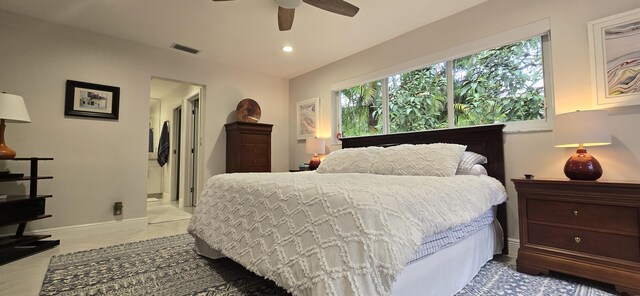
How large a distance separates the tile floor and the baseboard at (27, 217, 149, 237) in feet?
0.18

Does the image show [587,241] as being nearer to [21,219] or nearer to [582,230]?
[582,230]

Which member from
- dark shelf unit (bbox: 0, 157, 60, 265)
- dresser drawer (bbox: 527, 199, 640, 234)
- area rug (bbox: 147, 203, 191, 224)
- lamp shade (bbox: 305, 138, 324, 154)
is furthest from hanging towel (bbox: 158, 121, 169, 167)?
dresser drawer (bbox: 527, 199, 640, 234)

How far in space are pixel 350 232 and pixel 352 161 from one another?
1749 millimetres

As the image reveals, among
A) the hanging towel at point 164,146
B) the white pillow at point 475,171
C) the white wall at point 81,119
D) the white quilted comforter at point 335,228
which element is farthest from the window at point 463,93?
the hanging towel at point 164,146

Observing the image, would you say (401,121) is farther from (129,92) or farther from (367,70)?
(129,92)

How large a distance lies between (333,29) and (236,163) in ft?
7.67

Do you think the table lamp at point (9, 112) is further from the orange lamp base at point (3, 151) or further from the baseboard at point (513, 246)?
the baseboard at point (513, 246)

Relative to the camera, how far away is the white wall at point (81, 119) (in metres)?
2.96

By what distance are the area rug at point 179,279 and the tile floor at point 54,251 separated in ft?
0.26

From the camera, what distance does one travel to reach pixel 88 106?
331cm

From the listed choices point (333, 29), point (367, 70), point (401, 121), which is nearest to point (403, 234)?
point (401, 121)

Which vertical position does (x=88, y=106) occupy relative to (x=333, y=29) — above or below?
below

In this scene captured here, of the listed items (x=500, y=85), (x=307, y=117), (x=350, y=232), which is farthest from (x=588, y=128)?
(x=307, y=117)

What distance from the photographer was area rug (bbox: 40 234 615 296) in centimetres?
171
